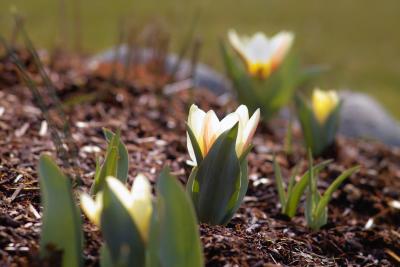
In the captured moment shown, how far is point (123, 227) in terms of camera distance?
1.39 metres

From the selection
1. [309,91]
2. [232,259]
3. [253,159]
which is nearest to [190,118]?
[232,259]

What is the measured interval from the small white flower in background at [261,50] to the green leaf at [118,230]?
2.10 metres

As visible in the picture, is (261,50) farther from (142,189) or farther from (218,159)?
(142,189)

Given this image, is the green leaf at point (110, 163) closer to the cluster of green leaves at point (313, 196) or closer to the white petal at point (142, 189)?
the white petal at point (142, 189)

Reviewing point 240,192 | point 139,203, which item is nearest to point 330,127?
point 240,192

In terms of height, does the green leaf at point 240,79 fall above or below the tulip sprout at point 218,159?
above

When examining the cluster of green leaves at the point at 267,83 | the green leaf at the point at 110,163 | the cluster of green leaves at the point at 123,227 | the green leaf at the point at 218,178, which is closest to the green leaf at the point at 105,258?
the cluster of green leaves at the point at 123,227

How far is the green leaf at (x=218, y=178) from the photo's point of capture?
179cm

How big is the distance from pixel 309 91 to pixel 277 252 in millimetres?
4476

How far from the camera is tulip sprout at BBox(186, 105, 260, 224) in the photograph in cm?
178

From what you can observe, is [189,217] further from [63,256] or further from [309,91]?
[309,91]

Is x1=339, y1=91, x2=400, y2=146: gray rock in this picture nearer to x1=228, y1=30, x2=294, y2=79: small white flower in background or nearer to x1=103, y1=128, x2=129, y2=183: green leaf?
x1=228, y1=30, x2=294, y2=79: small white flower in background

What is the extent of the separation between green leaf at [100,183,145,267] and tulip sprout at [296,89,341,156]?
197 cm

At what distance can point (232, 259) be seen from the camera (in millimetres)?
1622
